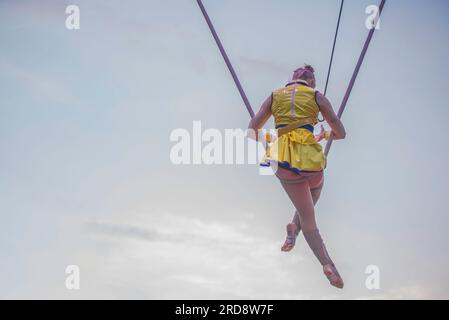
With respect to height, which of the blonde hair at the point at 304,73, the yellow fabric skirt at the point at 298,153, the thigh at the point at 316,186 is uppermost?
the blonde hair at the point at 304,73

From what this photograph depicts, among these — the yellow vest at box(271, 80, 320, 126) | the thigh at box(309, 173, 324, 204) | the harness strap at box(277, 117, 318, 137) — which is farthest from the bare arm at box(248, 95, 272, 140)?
the thigh at box(309, 173, 324, 204)

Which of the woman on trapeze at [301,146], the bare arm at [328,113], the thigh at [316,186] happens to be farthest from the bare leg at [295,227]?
the bare arm at [328,113]

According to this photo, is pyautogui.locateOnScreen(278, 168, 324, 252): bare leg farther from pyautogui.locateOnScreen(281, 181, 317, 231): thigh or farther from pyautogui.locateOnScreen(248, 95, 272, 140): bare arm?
pyautogui.locateOnScreen(248, 95, 272, 140): bare arm

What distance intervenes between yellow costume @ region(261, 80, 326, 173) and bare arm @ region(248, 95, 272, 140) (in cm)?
13

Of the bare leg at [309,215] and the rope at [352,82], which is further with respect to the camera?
the rope at [352,82]

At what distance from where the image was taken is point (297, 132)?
370 inches

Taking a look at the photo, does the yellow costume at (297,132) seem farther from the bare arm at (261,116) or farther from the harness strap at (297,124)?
the bare arm at (261,116)

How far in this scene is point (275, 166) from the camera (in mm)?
9391

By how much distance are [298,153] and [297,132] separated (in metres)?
0.26

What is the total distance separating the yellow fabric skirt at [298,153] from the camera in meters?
9.29

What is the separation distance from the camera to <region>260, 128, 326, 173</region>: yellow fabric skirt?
929 cm

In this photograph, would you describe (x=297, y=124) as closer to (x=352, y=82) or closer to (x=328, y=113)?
(x=328, y=113)

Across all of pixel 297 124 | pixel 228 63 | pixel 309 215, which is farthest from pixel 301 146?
pixel 228 63
